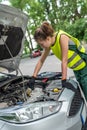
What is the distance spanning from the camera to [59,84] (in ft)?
14.8

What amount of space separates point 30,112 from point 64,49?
123cm

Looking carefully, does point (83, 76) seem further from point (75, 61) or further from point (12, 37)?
point (12, 37)

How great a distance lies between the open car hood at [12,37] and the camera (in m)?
4.52

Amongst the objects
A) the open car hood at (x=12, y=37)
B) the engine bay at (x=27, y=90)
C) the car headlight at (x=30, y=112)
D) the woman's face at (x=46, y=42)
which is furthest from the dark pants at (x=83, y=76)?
the car headlight at (x=30, y=112)

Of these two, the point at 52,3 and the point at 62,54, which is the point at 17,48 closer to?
the point at 62,54

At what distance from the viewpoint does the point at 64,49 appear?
13.7ft

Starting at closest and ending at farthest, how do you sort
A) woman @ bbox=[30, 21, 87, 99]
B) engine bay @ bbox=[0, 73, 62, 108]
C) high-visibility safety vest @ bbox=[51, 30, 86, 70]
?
engine bay @ bbox=[0, 73, 62, 108] → woman @ bbox=[30, 21, 87, 99] → high-visibility safety vest @ bbox=[51, 30, 86, 70]

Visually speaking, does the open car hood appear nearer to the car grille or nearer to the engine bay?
the engine bay

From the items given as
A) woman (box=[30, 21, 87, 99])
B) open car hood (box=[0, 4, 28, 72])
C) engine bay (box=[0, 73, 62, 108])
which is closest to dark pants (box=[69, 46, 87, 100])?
woman (box=[30, 21, 87, 99])

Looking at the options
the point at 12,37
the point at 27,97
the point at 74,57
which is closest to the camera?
the point at 27,97

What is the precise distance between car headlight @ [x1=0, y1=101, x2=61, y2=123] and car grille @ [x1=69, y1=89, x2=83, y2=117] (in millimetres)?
227

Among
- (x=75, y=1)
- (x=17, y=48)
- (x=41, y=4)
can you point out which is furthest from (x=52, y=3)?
(x=17, y=48)

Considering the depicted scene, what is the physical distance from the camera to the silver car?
3.14 meters

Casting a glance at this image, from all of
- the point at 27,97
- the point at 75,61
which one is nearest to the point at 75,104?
the point at 27,97
